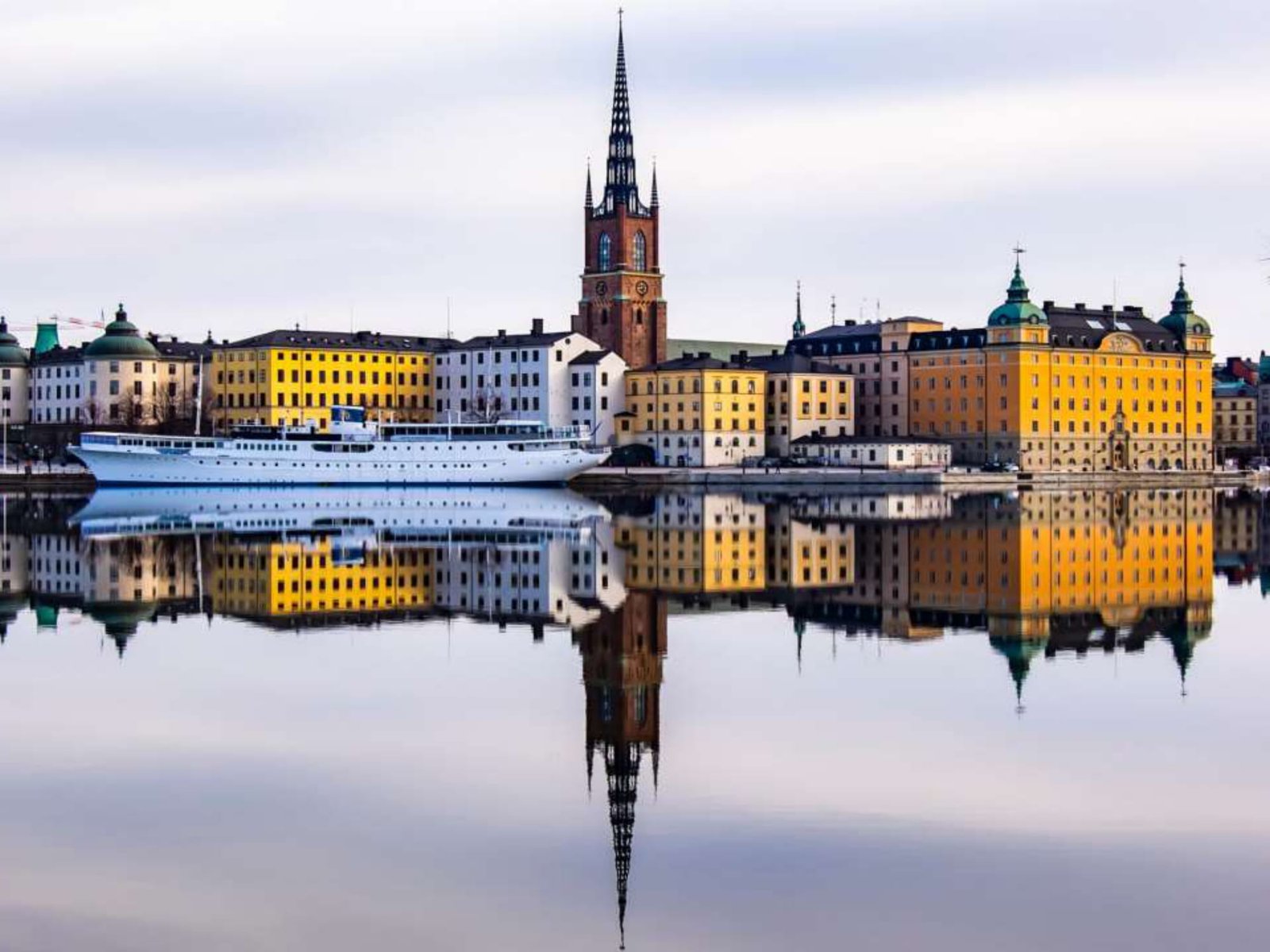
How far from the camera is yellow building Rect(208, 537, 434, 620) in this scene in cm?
3378

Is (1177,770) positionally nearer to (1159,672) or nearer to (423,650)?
(1159,672)

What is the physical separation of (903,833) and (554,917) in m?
3.39

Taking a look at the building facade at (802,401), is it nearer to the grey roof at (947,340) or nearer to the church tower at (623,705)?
the grey roof at (947,340)

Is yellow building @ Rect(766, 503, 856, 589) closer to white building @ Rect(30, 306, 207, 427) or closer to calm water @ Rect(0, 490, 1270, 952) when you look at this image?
calm water @ Rect(0, 490, 1270, 952)

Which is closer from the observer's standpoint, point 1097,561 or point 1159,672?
point 1159,672

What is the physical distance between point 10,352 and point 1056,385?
7767cm

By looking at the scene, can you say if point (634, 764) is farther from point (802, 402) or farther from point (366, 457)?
point (802, 402)

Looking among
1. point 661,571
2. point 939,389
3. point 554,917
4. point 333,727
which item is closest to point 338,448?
point 939,389

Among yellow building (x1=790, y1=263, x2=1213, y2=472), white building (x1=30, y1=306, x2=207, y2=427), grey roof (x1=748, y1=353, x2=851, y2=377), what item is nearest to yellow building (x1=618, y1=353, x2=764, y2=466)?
grey roof (x1=748, y1=353, x2=851, y2=377)

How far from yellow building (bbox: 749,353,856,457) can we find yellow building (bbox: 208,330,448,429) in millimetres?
23889

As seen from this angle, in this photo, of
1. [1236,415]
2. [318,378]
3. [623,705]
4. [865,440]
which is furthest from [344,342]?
[623,705]

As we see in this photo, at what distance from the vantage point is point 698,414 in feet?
401

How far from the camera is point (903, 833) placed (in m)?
15.2

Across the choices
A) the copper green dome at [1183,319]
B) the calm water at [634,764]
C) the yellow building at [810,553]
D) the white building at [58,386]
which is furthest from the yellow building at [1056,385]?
the calm water at [634,764]
